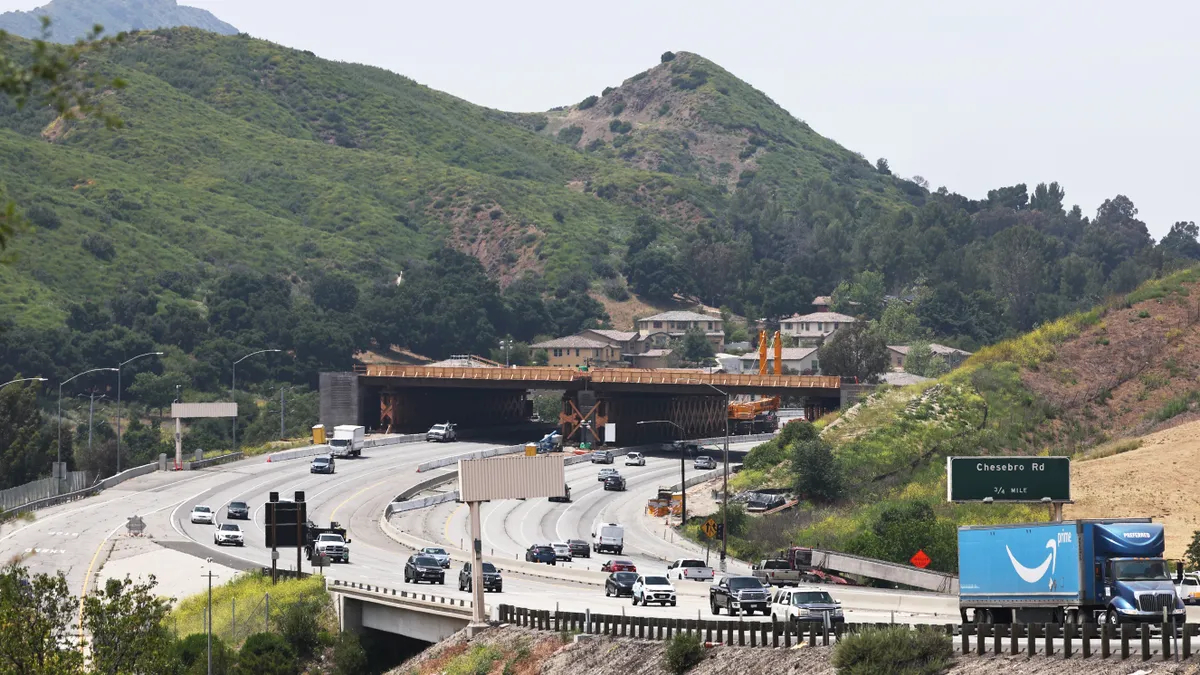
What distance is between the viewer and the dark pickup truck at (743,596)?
5084 centimetres

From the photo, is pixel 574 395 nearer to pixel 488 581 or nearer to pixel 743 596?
A: pixel 488 581

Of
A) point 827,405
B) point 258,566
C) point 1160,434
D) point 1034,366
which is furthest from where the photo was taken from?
point 827,405

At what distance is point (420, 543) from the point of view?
9562 cm

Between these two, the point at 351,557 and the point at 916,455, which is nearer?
the point at 351,557

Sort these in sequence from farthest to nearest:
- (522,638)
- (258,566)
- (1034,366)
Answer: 1. (1034,366)
2. (258,566)
3. (522,638)

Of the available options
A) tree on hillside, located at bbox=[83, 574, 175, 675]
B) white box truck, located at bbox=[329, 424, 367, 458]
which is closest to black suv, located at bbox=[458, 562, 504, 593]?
tree on hillside, located at bbox=[83, 574, 175, 675]

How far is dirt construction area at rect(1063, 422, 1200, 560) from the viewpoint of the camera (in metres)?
85.2

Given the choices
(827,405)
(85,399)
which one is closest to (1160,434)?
(827,405)

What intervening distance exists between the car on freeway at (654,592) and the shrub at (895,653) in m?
21.4

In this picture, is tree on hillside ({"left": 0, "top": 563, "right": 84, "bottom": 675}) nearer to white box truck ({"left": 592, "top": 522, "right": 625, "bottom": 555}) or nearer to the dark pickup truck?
the dark pickup truck

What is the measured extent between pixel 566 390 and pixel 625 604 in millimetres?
87676

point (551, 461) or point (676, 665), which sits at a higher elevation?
point (551, 461)

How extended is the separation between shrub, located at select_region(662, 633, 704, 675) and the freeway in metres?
8.26

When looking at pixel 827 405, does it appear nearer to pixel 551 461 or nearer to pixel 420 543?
pixel 420 543
